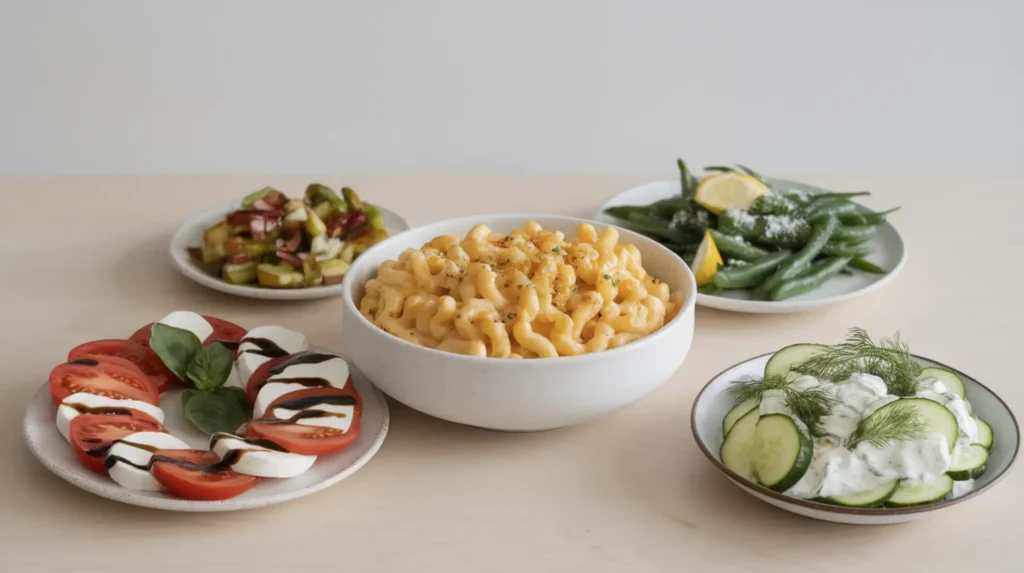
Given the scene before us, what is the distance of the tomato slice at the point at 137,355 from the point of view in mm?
2031

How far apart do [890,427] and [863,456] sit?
0.06 meters

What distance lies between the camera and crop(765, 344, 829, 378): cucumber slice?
75.5 inches

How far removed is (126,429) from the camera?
1784 mm

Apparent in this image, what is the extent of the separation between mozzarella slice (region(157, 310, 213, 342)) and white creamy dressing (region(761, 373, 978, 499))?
3.96 feet

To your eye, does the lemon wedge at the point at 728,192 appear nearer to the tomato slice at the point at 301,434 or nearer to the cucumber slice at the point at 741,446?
the cucumber slice at the point at 741,446

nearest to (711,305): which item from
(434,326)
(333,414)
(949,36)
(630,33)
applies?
(434,326)

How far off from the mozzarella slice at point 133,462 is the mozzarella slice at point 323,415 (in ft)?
0.69

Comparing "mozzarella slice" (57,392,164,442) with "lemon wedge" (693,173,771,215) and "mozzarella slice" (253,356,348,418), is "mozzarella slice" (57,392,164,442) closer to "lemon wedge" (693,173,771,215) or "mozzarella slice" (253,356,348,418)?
"mozzarella slice" (253,356,348,418)

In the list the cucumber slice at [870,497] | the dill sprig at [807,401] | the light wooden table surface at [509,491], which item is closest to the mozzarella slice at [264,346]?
the light wooden table surface at [509,491]

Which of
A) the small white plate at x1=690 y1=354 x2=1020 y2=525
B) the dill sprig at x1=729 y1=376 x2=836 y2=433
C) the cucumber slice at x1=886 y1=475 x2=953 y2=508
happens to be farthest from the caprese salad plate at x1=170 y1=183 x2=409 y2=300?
the cucumber slice at x1=886 y1=475 x2=953 y2=508

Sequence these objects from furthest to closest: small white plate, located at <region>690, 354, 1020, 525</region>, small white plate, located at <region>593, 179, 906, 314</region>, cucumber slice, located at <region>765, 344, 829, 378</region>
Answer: small white plate, located at <region>593, 179, 906, 314</region>
cucumber slice, located at <region>765, 344, 829, 378</region>
small white plate, located at <region>690, 354, 1020, 525</region>

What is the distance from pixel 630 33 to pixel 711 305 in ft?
6.79

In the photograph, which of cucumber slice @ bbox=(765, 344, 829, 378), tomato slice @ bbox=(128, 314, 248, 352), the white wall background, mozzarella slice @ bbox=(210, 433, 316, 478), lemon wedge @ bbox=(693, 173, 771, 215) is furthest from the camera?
the white wall background

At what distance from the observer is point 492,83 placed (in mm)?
4289
